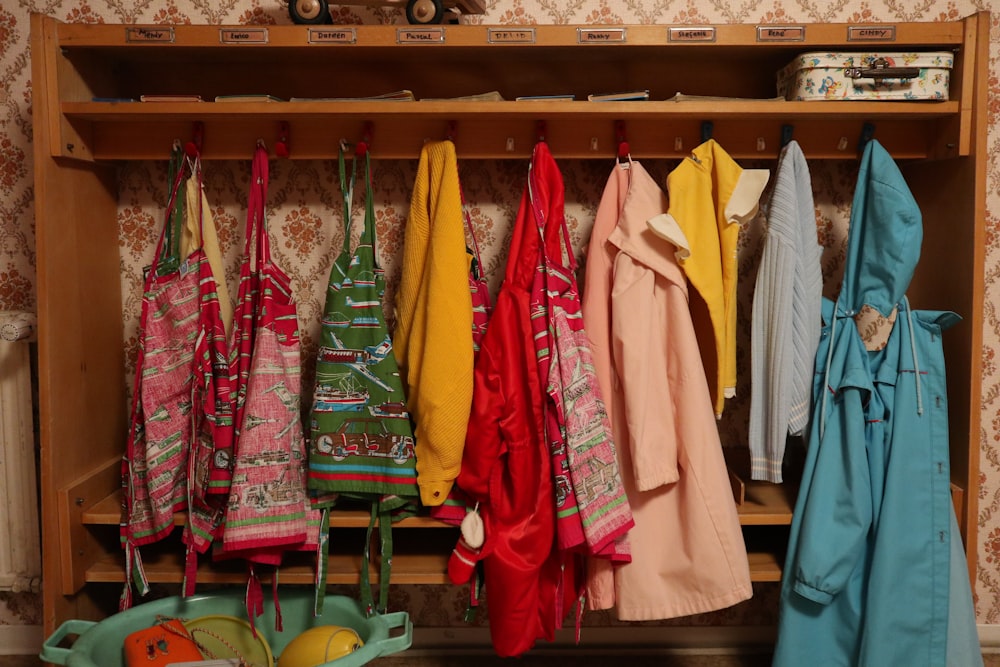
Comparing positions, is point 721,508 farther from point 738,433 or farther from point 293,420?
point 293,420

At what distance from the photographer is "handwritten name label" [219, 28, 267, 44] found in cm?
154

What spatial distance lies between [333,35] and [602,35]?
1.72 ft

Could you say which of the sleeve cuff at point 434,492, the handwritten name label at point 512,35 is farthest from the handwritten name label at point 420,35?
the sleeve cuff at point 434,492

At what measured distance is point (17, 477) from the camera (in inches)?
74.0

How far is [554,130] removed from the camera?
170 centimetres

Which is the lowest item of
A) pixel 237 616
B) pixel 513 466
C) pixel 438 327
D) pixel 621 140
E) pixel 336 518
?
pixel 237 616

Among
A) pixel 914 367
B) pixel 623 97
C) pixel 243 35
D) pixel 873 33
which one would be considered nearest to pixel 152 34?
pixel 243 35

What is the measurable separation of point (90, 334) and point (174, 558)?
0.53 m

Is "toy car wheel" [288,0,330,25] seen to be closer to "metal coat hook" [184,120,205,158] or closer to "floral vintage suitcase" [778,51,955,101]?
"metal coat hook" [184,120,205,158]

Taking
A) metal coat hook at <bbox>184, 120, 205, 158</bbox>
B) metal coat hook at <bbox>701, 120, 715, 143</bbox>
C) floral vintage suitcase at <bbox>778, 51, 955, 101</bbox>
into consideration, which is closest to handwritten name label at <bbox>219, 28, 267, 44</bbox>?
metal coat hook at <bbox>184, 120, 205, 158</bbox>

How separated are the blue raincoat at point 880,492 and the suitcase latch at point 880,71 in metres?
0.13

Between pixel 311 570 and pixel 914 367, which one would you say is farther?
pixel 311 570

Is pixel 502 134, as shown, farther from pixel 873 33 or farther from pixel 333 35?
pixel 873 33

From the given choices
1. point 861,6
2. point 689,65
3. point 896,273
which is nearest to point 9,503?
point 689,65
